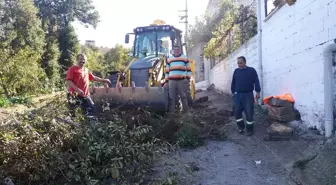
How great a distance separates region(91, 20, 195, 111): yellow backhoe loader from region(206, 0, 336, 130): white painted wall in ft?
6.98

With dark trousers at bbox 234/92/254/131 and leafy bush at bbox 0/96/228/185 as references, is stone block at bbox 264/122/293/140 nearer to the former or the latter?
dark trousers at bbox 234/92/254/131

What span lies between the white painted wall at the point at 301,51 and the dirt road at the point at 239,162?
2.62 ft

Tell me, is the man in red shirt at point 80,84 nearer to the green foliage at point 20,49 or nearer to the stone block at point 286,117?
the stone block at point 286,117

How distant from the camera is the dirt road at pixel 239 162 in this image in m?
4.22

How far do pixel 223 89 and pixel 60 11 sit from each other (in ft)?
61.5

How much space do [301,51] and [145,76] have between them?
378 centimetres

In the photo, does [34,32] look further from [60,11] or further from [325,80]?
[325,80]

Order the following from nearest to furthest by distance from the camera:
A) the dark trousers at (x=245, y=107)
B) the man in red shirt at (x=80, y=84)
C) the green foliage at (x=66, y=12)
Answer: the man in red shirt at (x=80, y=84), the dark trousers at (x=245, y=107), the green foliage at (x=66, y=12)

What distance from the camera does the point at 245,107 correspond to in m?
6.72

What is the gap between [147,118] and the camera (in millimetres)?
6258

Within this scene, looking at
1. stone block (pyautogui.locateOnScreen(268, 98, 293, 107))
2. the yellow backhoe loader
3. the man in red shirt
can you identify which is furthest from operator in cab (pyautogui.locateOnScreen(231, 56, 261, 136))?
the man in red shirt

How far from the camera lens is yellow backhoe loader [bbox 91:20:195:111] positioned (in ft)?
23.9

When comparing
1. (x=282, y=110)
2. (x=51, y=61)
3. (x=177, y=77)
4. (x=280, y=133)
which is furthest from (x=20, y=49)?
(x=280, y=133)

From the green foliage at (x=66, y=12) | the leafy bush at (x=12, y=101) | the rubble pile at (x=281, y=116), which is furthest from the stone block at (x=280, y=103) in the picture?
the green foliage at (x=66, y=12)
